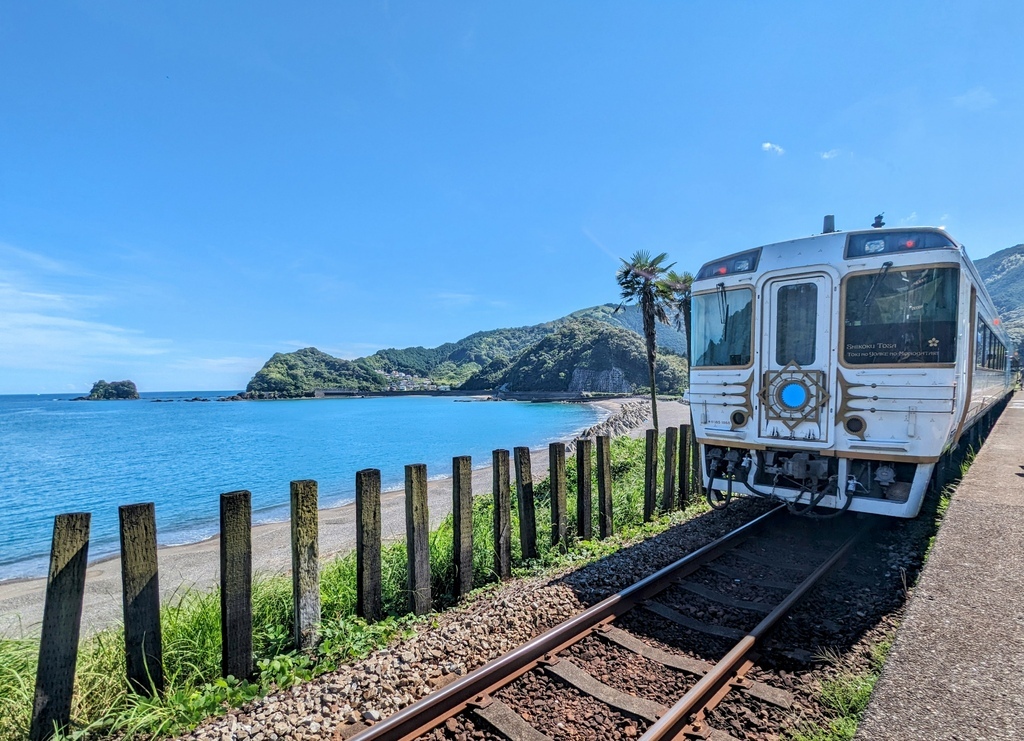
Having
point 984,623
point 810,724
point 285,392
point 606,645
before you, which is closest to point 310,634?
point 606,645

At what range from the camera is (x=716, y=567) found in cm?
571

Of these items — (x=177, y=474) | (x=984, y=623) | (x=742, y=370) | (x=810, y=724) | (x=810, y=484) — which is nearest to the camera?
(x=810, y=724)

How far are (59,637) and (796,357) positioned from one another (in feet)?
23.8

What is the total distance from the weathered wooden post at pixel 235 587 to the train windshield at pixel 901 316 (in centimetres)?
635

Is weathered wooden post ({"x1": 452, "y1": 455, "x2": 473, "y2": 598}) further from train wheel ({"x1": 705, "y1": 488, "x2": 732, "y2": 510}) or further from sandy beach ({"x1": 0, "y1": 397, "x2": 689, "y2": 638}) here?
train wheel ({"x1": 705, "y1": 488, "x2": 732, "y2": 510})

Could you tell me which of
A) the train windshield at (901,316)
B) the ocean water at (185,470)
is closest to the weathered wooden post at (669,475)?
the train windshield at (901,316)

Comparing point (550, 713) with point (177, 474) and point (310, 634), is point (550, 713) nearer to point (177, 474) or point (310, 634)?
point (310, 634)

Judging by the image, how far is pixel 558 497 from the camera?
21.3 ft

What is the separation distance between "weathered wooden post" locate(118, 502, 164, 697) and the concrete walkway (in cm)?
433

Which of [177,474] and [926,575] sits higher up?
[926,575]

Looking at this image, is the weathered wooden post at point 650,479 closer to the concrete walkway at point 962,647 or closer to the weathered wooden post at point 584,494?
the weathered wooden post at point 584,494

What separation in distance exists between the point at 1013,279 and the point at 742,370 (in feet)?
865

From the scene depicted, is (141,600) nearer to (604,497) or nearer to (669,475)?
(604,497)

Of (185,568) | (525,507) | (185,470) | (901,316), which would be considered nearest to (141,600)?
(525,507)
